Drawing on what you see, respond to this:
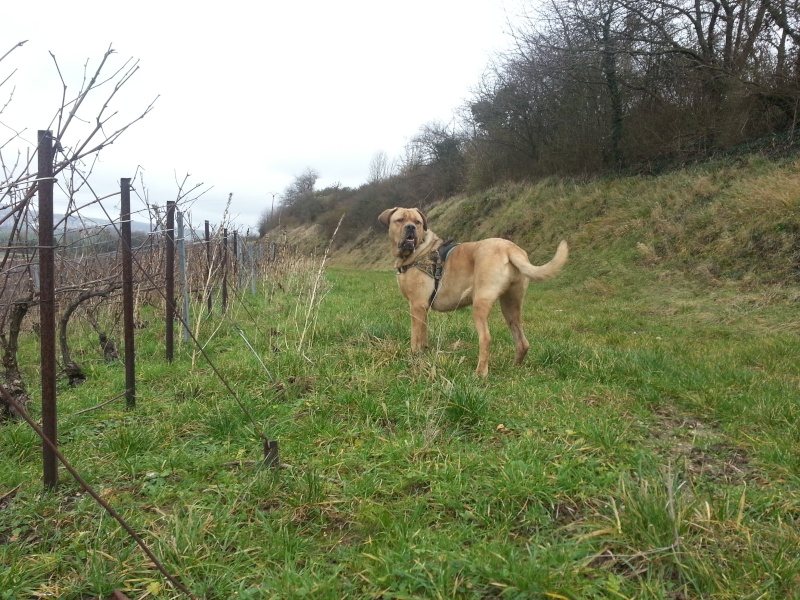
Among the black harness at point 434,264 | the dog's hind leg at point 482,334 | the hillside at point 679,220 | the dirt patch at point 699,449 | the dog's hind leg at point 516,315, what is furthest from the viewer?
the hillside at point 679,220

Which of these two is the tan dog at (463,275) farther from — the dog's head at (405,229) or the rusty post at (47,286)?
the rusty post at (47,286)

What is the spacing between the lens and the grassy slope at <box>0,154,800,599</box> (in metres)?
1.85

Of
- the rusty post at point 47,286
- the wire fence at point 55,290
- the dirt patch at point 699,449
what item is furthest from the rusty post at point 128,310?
the dirt patch at point 699,449

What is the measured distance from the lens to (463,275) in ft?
17.1

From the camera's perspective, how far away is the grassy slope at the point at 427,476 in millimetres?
1848

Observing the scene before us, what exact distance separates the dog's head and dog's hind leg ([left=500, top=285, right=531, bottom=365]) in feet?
3.65

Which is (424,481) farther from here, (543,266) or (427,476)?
(543,266)

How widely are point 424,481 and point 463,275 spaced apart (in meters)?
2.92

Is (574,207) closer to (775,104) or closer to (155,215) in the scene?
(775,104)

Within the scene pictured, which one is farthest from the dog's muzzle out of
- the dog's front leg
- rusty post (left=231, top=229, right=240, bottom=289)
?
rusty post (left=231, top=229, right=240, bottom=289)

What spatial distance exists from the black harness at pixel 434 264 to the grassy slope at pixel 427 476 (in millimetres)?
764

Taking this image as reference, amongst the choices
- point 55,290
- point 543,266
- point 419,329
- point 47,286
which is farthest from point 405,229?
point 47,286

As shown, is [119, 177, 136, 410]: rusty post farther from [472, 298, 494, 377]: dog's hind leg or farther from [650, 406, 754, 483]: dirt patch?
[650, 406, 754, 483]: dirt patch

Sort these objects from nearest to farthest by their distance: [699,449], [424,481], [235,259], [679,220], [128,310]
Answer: [424,481]
[699,449]
[128,310]
[235,259]
[679,220]
